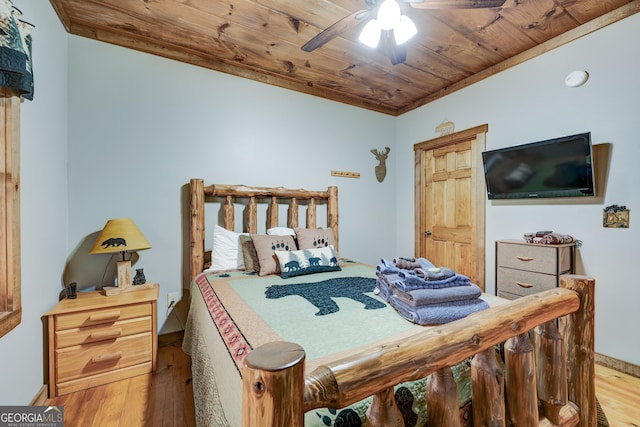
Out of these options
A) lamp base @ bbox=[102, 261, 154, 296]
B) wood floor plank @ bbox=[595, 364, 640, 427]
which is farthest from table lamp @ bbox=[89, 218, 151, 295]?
wood floor plank @ bbox=[595, 364, 640, 427]

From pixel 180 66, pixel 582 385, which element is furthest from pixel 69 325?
pixel 582 385

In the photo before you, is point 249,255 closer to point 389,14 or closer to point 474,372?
point 474,372

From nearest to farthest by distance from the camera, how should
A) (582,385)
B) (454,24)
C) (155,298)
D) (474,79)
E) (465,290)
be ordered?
(582,385), (465,290), (155,298), (454,24), (474,79)

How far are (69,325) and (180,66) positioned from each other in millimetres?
2130

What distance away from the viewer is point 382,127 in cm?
367

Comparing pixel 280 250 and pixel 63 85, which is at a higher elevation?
pixel 63 85

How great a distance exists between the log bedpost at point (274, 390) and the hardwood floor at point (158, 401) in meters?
1.38

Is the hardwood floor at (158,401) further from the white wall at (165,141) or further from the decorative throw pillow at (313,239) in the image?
the decorative throw pillow at (313,239)

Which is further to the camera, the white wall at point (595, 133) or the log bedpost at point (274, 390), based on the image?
the white wall at point (595, 133)

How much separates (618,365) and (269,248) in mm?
2627

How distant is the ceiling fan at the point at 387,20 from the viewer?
147 cm

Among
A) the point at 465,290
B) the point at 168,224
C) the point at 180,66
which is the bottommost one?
the point at 465,290

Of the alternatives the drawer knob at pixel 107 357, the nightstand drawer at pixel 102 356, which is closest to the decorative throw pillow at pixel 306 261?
the nightstand drawer at pixel 102 356

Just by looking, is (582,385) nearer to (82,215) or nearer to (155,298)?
(155,298)
